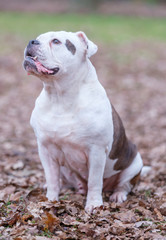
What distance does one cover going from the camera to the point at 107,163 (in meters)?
4.19

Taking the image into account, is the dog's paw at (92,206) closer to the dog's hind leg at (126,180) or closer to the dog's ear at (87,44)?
the dog's hind leg at (126,180)

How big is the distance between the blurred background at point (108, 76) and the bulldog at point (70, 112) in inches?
47.3

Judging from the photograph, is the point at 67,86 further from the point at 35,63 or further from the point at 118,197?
the point at 118,197

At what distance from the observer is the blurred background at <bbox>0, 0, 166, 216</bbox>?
668cm

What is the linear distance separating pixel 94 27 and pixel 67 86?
1871 centimetres

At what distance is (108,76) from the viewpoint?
1383 cm

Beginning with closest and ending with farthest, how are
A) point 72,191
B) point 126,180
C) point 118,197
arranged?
Answer: point 118,197 → point 126,180 → point 72,191

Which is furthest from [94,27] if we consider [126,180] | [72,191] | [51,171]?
[51,171]

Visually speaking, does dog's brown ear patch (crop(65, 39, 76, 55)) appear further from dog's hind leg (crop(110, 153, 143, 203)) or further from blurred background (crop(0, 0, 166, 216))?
blurred background (crop(0, 0, 166, 216))

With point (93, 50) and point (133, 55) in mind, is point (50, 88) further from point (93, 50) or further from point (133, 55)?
point (133, 55)

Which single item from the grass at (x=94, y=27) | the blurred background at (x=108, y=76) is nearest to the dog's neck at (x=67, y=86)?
the blurred background at (x=108, y=76)

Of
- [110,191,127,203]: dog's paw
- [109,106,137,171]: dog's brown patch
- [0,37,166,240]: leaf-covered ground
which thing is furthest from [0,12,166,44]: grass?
[110,191,127,203]: dog's paw

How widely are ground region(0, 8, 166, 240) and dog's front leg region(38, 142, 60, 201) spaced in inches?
5.1

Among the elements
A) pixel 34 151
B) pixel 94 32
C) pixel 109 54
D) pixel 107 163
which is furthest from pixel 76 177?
pixel 94 32
